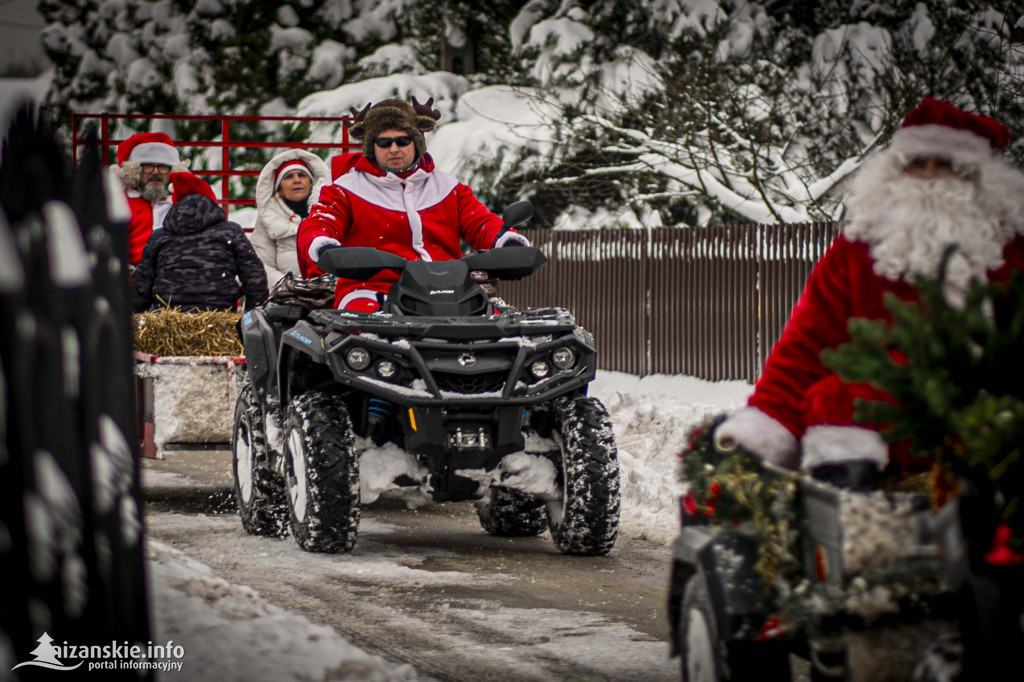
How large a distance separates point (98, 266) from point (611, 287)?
52.6 ft

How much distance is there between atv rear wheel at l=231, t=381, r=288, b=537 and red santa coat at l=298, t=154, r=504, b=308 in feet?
2.91

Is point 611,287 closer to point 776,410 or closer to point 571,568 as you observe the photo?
point 571,568

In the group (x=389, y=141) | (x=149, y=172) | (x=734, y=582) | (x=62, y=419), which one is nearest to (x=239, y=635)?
(x=62, y=419)

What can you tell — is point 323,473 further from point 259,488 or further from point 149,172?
point 149,172

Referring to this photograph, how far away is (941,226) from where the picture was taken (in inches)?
139

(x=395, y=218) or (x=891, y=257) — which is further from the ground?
(x=395, y=218)

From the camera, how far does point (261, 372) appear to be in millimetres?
7516

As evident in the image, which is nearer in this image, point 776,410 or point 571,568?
point 776,410

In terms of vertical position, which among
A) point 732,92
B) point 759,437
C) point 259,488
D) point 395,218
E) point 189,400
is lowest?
point 259,488

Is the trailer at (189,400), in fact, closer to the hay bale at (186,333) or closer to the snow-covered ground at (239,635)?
the hay bale at (186,333)

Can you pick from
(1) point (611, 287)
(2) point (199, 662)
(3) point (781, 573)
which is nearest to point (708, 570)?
(3) point (781, 573)

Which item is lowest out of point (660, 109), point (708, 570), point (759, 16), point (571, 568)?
point (571, 568)

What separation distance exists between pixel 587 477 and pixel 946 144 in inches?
123

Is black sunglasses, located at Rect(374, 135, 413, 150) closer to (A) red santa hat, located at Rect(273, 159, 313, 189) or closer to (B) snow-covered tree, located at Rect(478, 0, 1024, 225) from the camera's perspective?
(A) red santa hat, located at Rect(273, 159, 313, 189)
